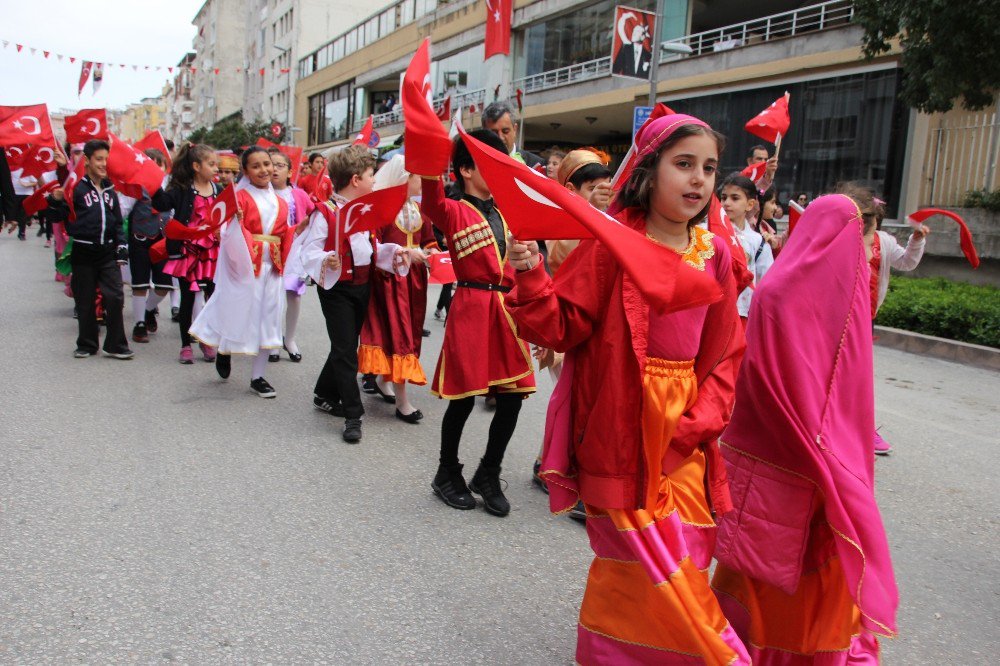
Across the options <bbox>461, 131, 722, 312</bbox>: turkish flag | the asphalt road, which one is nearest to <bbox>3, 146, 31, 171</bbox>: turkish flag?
the asphalt road

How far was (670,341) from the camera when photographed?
2.46 meters

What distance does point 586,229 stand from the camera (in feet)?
7.01

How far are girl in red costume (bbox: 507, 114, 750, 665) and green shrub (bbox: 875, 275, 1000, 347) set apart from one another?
28.4ft

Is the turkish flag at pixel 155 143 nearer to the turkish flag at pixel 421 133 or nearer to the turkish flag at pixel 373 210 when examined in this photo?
the turkish flag at pixel 373 210

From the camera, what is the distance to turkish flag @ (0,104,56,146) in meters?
8.23

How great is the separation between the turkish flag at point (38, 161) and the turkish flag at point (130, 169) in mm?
1290

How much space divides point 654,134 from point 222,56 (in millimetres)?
87388

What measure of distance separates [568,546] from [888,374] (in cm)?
614

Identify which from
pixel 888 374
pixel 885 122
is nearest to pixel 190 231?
pixel 888 374

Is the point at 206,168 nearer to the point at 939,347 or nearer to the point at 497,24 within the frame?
the point at 939,347

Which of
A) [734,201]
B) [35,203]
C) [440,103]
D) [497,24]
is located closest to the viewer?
[734,201]

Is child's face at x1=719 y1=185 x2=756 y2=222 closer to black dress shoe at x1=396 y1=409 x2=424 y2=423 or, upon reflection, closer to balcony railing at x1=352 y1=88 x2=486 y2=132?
black dress shoe at x1=396 y1=409 x2=424 y2=423

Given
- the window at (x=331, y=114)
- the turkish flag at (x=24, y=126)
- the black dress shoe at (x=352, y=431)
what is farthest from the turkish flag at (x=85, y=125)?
the window at (x=331, y=114)

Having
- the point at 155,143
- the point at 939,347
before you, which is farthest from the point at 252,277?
the point at 939,347
